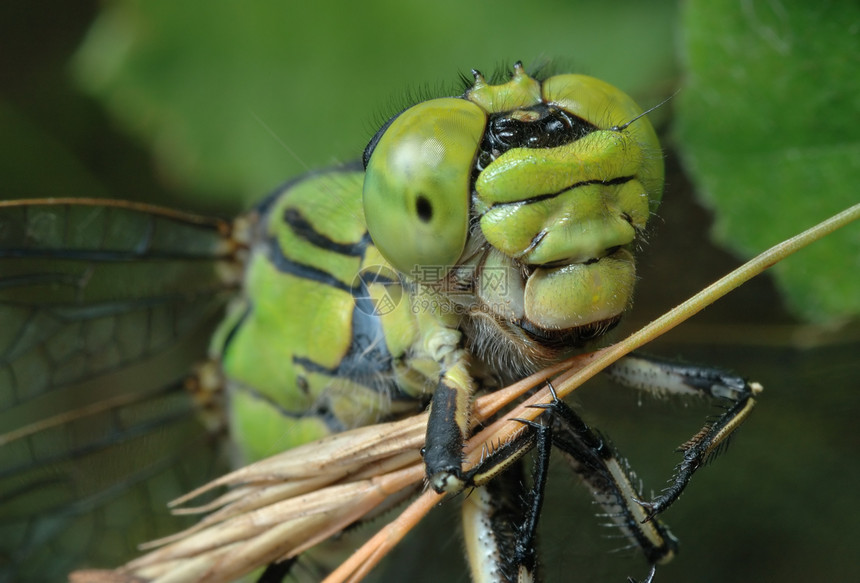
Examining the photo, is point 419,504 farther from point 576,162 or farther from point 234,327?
point 234,327

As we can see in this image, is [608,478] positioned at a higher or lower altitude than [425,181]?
lower

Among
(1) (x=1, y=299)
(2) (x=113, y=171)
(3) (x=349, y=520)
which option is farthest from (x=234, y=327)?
(2) (x=113, y=171)

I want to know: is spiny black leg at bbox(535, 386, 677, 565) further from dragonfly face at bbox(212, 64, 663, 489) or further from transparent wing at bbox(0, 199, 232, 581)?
transparent wing at bbox(0, 199, 232, 581)

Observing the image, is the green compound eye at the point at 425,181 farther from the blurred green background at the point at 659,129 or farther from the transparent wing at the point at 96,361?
the transparent wing at the point at 96,361

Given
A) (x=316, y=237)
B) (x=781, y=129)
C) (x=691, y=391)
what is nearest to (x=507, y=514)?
(x=691, y=391)

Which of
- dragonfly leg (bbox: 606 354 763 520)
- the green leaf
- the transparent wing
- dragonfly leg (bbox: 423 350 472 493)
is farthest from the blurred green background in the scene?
the transparent wing

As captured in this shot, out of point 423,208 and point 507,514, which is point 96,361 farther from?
point 423,208

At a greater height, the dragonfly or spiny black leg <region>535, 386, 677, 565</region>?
the dragonfly
